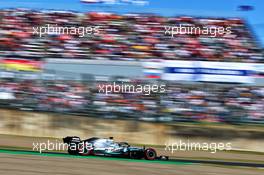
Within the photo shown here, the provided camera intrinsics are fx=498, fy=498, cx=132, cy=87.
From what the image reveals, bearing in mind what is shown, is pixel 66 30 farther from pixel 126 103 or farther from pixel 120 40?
pixel 126 103

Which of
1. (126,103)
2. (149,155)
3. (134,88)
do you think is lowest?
(149,155)

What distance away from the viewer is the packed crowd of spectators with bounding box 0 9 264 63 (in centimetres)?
2138

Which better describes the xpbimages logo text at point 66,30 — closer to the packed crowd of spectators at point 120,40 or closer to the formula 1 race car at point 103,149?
the packed crowd of spectators at point 120,40

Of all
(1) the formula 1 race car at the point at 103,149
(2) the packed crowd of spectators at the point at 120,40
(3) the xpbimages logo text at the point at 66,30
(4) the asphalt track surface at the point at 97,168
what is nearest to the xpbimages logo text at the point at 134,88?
(2) the packed crowd of spectators at the point at 120,40

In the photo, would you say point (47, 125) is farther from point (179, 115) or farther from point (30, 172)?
point (30, 172)

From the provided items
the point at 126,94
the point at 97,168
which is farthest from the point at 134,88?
the point at 97,168

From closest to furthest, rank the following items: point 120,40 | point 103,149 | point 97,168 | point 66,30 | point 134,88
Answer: point 97,168 < point 103,149 < point 134,88 < point 120,40 < point 66,30

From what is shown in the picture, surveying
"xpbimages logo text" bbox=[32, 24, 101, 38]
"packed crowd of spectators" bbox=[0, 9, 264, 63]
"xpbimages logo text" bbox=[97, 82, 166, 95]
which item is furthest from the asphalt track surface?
"xpbimages logo text" bbox=[32, 24, 101, 38]

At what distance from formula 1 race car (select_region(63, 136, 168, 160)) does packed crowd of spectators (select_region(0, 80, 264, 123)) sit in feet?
15.1

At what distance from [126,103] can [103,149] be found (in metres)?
5.06

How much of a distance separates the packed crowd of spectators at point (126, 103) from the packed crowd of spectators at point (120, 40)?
10.4 ft

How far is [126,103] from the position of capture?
18.2 m

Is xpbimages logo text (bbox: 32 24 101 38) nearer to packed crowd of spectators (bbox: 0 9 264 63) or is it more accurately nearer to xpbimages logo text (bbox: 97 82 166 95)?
packed crowd of spectators (bbox: 0 9 264 63)

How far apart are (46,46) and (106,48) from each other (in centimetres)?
259
